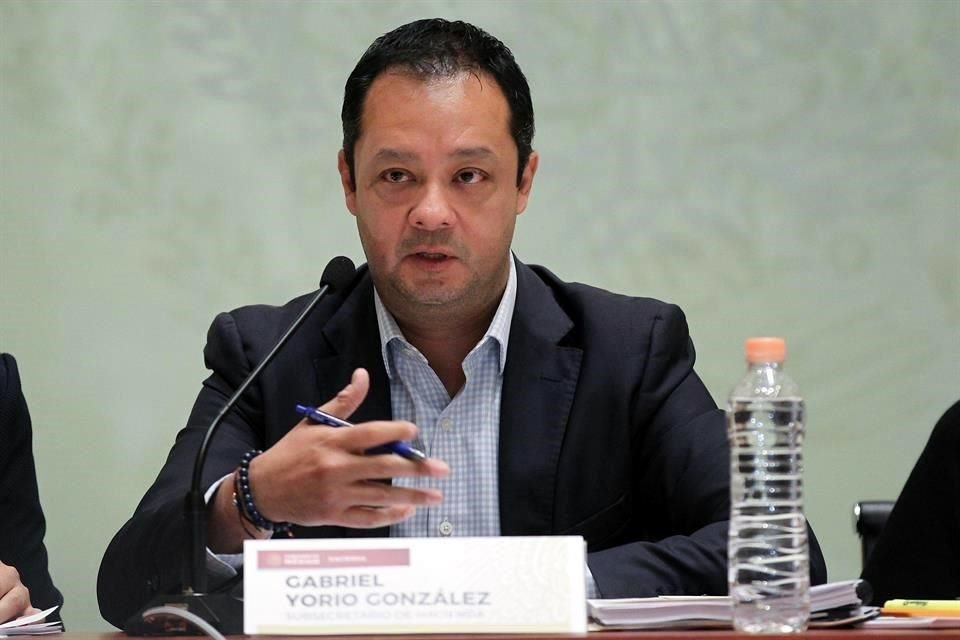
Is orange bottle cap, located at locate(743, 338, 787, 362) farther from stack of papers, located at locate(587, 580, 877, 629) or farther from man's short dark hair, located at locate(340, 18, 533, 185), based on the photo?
man's short dark hair, located at locate(340, 18, 533, 185)

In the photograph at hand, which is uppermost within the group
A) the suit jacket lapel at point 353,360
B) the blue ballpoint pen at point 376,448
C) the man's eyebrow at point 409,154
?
the man's eyebrow at point 409,154

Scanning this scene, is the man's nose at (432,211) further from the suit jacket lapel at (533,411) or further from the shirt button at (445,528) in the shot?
the shirt button at (445,528)

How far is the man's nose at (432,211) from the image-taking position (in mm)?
2213

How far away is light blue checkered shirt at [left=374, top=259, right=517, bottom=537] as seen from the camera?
2.32 meters

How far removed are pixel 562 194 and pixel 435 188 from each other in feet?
3.96

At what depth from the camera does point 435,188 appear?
224 centimetres

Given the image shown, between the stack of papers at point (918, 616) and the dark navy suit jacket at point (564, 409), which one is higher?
the dark navy suit jacket at point (564, 409)

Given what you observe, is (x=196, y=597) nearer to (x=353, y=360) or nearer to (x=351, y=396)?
(x=351, y=396)

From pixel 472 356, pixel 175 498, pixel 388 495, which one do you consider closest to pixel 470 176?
pixel 472 356

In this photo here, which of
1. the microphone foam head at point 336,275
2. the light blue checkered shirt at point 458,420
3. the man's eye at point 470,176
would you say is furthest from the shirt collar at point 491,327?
the microphone foam head at point 336,275

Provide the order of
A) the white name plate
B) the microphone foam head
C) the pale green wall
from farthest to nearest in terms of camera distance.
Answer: the pale green wall → the microphone foam head → the white name plate

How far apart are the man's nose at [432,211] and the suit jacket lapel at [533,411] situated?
0.30m

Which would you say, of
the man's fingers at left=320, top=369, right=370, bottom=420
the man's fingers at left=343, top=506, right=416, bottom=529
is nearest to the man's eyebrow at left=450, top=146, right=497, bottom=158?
the man's fingers at left=320, top=369, right=370, bottom=420

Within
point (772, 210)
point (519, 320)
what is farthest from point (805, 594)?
point (772, 210)
